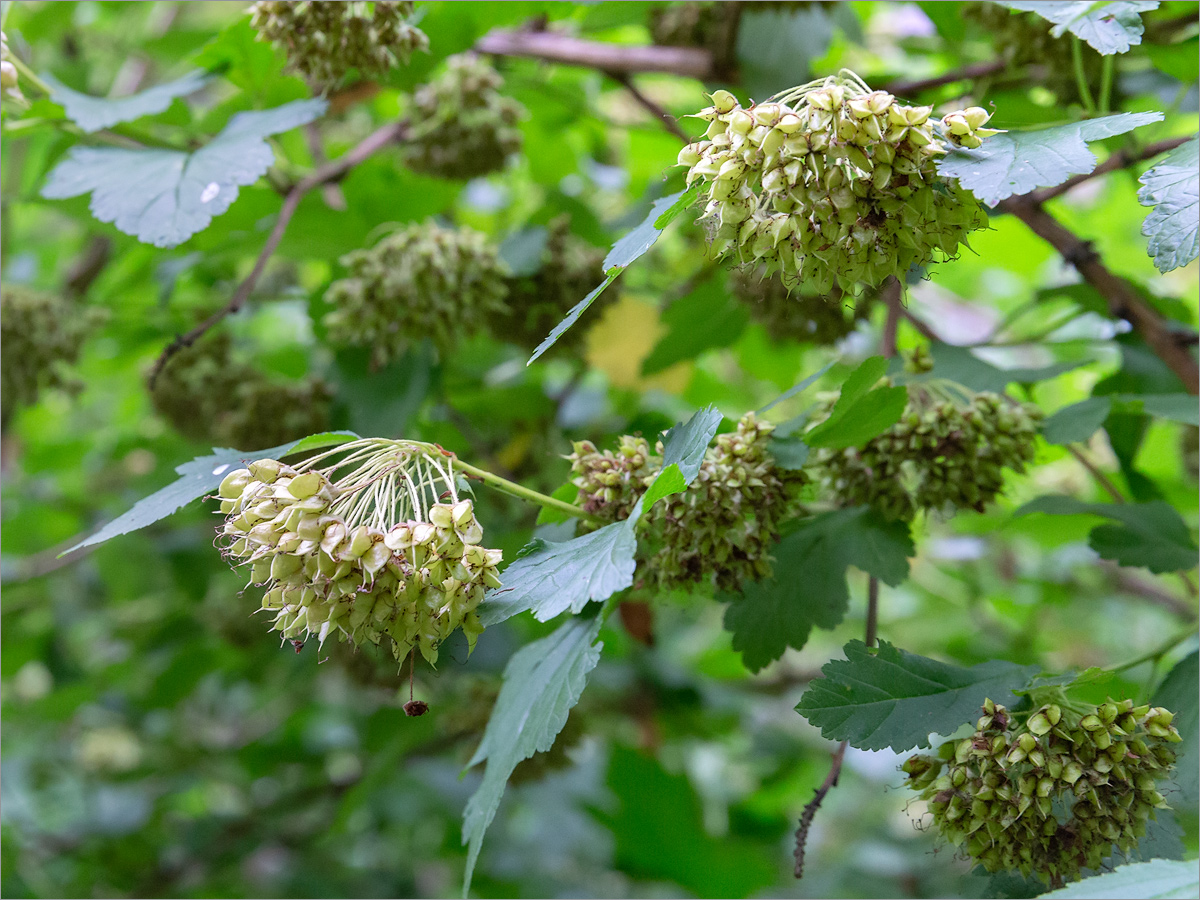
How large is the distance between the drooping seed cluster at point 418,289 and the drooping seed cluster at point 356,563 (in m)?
0.61

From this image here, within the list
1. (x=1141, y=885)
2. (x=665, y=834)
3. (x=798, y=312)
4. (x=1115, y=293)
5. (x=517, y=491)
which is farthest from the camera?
(x=665, y=834)

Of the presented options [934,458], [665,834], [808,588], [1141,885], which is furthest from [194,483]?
[665,834]

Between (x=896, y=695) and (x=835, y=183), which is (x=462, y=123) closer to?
(x=835, y=183)

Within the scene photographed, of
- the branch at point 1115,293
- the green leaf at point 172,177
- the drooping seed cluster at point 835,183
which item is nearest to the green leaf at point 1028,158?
the drooping seed cluster at point 835,183

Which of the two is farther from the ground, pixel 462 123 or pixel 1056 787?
pixel 462 123

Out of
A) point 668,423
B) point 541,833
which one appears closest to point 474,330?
point 668,423

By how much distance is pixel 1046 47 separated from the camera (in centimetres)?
140

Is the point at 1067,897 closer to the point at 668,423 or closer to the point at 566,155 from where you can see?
the point at 668,423

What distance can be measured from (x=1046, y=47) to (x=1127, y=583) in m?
1.56

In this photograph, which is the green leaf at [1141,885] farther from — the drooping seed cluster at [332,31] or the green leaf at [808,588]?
the drooping seed cluster at [332,31]

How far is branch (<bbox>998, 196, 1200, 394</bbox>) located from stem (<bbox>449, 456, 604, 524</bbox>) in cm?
76

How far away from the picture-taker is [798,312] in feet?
5.14

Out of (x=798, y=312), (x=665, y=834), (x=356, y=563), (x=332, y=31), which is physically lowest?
(x=665, y=834)

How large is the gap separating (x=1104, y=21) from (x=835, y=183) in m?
0.43
